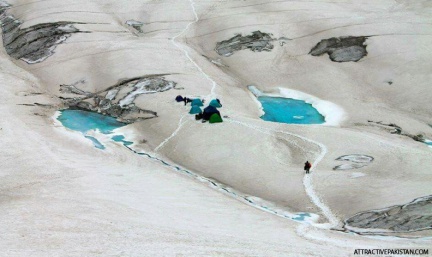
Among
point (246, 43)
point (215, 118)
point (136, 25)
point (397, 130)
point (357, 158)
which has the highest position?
point (136, 25)

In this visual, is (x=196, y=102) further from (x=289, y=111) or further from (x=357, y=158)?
(x=357, y=158)

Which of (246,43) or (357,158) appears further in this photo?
(246,43)

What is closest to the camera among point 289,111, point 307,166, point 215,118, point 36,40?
point 307,166

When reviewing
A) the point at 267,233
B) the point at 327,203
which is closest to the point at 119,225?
the point at 267,233

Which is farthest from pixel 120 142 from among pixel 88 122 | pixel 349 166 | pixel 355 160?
pixel 355 160

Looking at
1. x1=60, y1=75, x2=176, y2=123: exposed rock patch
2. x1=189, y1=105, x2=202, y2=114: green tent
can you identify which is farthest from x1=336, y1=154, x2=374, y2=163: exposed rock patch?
x1=60, y1=75, x2=176, y2=123: exposed rock patch

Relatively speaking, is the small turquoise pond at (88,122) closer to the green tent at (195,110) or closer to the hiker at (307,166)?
the green tent at (195,110)
